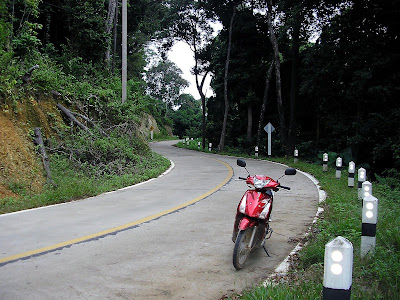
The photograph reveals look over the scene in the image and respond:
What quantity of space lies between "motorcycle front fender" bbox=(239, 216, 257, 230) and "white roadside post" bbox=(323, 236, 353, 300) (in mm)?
2238

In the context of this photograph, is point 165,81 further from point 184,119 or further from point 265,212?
point 265,212

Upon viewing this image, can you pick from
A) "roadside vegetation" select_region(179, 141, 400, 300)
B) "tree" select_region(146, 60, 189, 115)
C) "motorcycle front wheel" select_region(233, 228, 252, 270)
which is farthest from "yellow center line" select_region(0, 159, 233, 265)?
"tree" select_region(146, 60, 189, 115)

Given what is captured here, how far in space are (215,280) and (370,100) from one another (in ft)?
67.0

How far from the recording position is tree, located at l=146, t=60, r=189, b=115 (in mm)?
74938

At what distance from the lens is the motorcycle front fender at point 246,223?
5.05m

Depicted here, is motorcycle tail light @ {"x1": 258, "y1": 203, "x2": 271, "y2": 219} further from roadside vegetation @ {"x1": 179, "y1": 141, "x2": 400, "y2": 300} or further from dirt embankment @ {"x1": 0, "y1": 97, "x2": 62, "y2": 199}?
dirt embankment @ {"x1": 0, "y1": 97, "x2": 62, "y2": 199}

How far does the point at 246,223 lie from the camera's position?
5094mm

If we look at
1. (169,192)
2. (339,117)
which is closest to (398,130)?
A: (339,117)

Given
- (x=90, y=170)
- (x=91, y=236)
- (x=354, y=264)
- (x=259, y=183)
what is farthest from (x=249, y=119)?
(x=354, y=264)

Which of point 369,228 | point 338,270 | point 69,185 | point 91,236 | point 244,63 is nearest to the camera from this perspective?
point 338,270

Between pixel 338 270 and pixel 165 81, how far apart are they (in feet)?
247

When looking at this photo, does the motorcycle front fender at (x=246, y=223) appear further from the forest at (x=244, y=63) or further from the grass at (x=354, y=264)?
the forest at (x=244, y=63)

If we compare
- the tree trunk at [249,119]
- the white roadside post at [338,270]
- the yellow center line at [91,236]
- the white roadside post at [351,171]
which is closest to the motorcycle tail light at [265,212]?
the white roadside post at [338,270]

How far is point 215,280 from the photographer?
4656 millimetres
